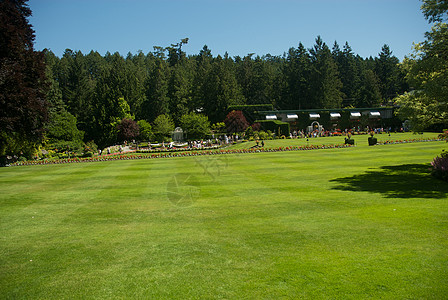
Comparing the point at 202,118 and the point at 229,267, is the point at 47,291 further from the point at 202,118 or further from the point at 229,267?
the point at 202,118

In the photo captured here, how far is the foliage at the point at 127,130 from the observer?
198 feet

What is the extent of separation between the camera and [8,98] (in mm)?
28141

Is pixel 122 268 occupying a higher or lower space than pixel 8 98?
lower

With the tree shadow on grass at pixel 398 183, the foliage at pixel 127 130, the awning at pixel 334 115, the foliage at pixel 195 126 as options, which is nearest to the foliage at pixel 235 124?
the foliage at pixel 195 126

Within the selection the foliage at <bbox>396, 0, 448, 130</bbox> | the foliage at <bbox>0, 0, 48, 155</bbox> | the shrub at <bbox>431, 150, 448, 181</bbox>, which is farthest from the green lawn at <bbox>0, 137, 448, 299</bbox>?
the foliage at <bbox>0, 0, 48, 155</bbox>

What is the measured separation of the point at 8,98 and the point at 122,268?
28490 mm

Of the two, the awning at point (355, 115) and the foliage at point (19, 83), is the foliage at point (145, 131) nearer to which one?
the foliage at point (19, 83)

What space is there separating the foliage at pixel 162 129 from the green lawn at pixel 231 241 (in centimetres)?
4620

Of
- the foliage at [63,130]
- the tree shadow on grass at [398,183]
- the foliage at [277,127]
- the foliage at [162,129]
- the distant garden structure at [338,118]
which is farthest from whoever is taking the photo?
the distant garden structure at [338,118]

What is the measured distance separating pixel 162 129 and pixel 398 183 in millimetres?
51830

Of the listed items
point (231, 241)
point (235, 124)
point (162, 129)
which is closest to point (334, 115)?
point (235, 124)

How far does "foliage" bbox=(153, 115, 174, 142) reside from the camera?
205 ft

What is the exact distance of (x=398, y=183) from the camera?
608 inches

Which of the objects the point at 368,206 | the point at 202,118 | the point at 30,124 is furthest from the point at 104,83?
the point at 368,206
